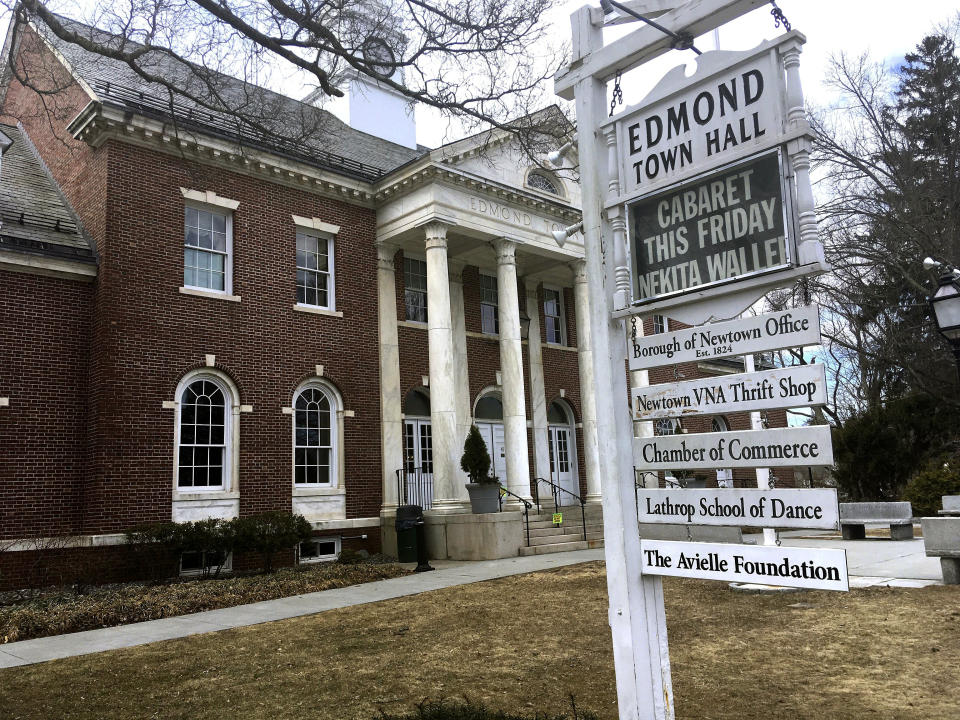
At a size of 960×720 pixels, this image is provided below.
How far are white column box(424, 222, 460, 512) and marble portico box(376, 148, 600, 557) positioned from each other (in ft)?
0.07

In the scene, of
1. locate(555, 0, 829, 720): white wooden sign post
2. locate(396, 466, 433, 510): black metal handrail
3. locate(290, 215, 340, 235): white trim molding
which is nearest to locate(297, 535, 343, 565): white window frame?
locate(396, 466, 433, 510): black metal handrail

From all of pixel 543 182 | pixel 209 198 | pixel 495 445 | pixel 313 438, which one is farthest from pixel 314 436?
pixel 543 182

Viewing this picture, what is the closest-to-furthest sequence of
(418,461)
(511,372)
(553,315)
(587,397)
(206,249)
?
(206,249)
(511,372)
(418,461)
(587,397)
(553,315)

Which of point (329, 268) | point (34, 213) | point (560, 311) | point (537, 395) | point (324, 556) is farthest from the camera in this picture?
point (560, 311)

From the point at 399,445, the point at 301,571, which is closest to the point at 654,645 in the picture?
the point at 301,571

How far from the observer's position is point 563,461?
75.8 feet

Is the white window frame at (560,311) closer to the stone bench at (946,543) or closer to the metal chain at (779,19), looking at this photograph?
the stone bench at (946,543)

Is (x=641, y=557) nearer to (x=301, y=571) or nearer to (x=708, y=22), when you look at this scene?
(x=708, y=22)

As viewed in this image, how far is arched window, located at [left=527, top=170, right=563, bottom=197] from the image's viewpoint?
2051cm

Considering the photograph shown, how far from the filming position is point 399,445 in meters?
18.0

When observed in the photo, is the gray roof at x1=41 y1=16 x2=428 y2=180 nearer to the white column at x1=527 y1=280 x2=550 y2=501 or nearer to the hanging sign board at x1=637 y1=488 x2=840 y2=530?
the white column at x1=527 y1=280 x2=550 y2=501

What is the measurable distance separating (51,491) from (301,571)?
185 inches

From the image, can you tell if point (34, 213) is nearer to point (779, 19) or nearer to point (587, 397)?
point (587, 397)

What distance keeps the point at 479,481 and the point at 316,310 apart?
17.6 feet
